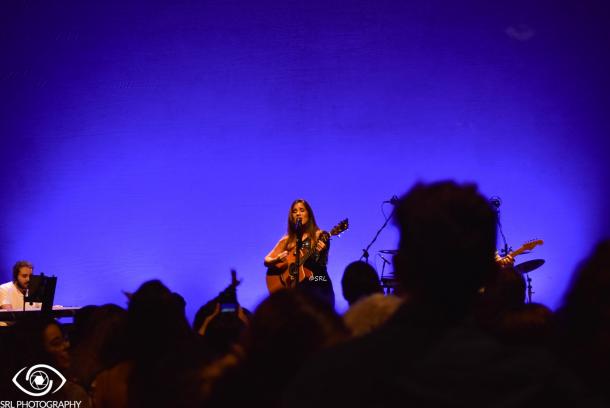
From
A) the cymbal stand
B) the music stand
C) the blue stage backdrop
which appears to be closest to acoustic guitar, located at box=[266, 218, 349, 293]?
the blue stage backdrop

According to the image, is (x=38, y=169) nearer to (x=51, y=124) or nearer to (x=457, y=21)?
(x=51, y=124)

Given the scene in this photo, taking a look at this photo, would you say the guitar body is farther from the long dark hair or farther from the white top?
the white top

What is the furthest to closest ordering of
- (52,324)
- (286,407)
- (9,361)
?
(52,324) < (9,361) < (286,407)

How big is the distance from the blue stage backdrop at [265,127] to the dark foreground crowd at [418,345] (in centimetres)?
581

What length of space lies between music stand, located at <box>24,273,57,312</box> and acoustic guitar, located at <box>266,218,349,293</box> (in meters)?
1.79

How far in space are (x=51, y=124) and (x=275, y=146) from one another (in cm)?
250

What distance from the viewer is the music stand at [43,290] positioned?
470 cm

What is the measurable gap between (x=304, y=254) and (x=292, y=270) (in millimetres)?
170

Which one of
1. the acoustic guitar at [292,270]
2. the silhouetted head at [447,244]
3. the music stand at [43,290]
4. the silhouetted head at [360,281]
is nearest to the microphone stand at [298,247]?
the acoustic guitar at [292,270]

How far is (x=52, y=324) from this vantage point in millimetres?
2908

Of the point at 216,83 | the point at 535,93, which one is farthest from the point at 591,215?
the point at 216,83

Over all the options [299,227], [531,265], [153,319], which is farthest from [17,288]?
[153,319]

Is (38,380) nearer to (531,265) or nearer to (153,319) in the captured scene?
(153,319)

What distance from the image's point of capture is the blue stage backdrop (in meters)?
7.64
